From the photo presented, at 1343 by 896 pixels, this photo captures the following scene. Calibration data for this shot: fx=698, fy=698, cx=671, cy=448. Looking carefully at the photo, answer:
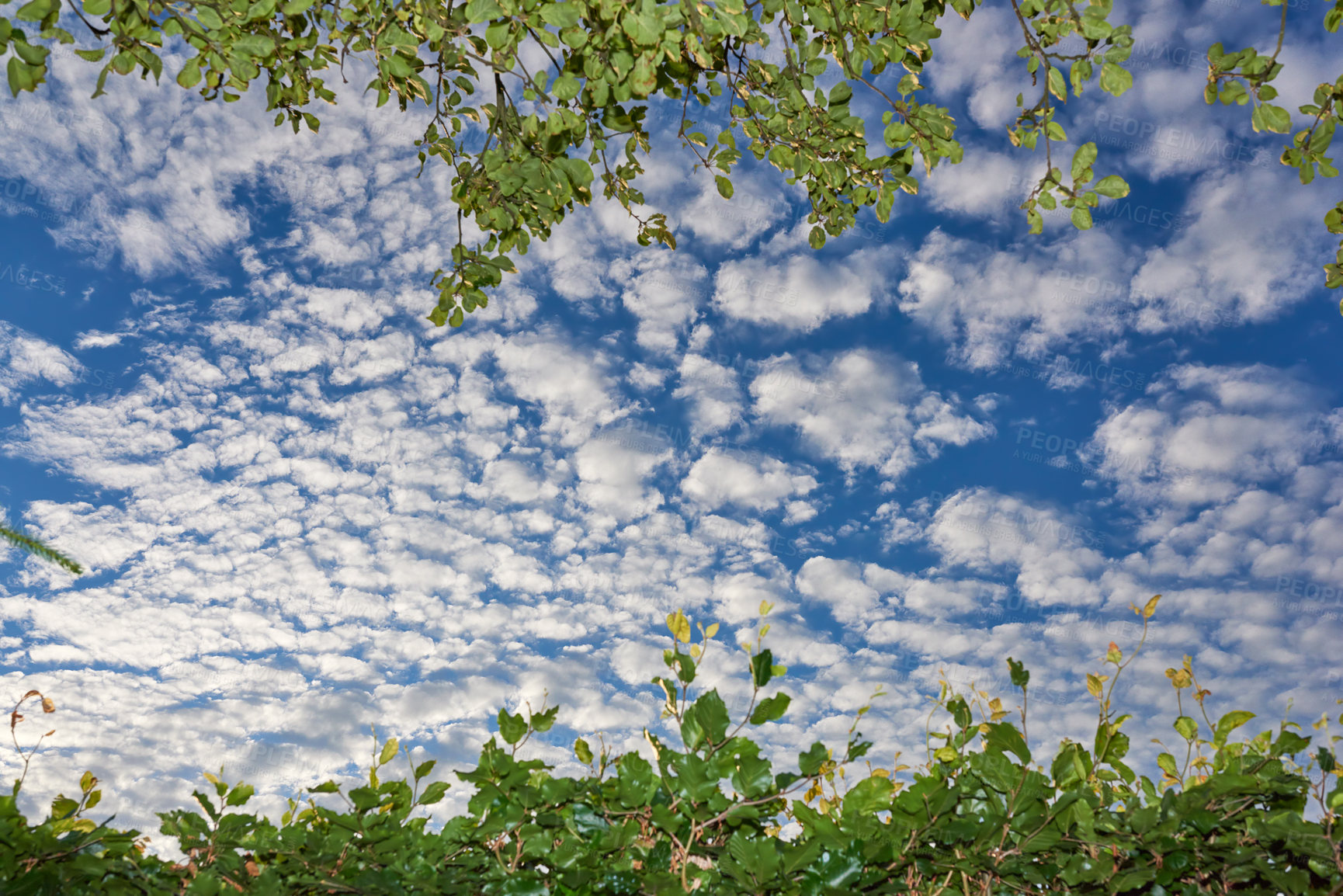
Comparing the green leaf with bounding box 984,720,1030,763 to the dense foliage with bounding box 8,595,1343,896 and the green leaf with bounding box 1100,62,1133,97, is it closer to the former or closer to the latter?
the dense foliage with bounding box 8,595,1343,896

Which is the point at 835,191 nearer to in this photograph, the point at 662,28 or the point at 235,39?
the point at 662,28

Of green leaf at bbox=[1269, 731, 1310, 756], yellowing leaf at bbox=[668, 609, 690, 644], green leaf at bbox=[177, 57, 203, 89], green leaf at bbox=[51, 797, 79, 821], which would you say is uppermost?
green leaf at bbox=[177, 57, 203, 89]

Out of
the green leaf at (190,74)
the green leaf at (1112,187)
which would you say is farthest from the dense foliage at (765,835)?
the green leaf at (190,74)

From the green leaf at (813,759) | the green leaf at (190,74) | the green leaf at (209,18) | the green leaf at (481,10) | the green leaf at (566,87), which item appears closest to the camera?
the green leaf at (813,759)

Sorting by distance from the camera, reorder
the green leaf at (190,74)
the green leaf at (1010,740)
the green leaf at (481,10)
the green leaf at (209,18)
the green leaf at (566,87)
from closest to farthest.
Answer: the green leaf at (1010,740) < the green leaf at (481,10) < the green leaf at (209,18) < the green leaf at (566,87) < the green leaf at (190,74)

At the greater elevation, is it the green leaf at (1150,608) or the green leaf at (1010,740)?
the green leaf at (1150,608)

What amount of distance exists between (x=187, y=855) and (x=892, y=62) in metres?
4.69

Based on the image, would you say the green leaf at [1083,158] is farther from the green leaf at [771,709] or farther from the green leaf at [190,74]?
the green leaf at [190,74]

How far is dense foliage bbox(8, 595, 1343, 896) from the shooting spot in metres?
1.98

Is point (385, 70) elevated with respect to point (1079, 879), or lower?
elevated

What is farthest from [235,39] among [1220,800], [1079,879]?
[1220,800]

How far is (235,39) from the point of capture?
10.3 feet

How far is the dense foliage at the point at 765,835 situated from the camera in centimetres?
198

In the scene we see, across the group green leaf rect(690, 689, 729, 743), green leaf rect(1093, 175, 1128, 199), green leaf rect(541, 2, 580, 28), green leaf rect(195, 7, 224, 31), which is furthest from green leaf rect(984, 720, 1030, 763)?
green leaf rect(195, 7, 224, 31)
